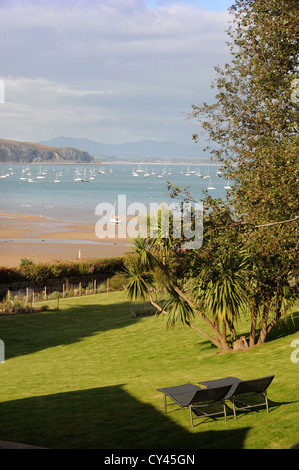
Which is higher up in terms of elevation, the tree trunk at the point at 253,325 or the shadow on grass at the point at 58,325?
A: the tree trunk at the point at 253,325

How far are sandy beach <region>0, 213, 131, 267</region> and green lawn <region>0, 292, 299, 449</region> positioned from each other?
17.6 m

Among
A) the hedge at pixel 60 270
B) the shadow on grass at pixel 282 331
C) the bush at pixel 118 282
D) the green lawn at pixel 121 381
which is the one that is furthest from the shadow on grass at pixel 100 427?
the bush at pixel 118 282

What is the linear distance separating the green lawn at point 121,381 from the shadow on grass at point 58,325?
0.04 meters

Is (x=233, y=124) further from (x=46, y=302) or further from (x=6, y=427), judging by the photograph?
(x=46, y=302)

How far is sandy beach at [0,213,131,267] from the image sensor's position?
157 feet

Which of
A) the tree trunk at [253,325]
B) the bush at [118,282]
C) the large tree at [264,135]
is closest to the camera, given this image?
the large tree at [264,135]

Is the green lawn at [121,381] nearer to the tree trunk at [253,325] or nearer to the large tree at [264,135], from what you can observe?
the tree trunk at [253,325]

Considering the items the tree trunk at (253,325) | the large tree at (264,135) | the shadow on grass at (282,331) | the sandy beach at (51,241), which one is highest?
the large tree at (264,135)

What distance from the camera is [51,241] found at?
2217 inches

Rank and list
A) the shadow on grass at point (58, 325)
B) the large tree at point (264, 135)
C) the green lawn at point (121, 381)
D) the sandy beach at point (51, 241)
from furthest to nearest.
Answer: the sandy beach at point (51, 241)
the shadow on grass at point (58, 325)
the large tree at point (264, 135)
the green lawn at point (121, 381)

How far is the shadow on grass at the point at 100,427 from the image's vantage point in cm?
803

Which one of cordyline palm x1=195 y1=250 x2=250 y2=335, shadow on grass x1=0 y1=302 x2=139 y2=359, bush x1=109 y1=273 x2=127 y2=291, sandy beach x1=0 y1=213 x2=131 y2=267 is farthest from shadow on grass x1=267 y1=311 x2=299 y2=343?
sandy beach x1=0 y1=213 x2=131 y2=267

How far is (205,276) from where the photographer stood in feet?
47.5

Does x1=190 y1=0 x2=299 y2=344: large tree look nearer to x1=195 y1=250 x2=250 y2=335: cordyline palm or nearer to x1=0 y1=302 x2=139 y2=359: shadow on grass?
x1=195 y1=250 x2=250 y2=335: cordyline palm
